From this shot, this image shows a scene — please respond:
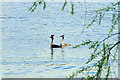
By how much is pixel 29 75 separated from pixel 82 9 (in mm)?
1890

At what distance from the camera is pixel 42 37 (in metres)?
7.18

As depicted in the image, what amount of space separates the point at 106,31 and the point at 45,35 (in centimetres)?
129

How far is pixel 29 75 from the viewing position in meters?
6.32

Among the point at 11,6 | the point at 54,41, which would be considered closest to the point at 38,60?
the point at 54,41

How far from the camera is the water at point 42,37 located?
661 centimetres

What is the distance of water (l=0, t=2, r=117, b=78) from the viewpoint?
661cm

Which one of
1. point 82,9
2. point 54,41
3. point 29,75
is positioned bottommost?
point 29,75

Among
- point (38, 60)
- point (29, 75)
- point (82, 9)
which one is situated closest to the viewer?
point (29, 75)

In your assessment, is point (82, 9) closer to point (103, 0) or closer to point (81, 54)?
point (103, 0)

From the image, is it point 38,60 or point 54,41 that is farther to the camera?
point 54,41

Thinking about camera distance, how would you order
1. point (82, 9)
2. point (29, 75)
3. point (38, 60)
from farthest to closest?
point (82, 9) < point (38, 60) < point (29, 75)

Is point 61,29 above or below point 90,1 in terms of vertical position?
below

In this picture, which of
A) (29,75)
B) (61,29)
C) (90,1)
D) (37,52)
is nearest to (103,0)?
(90,1)

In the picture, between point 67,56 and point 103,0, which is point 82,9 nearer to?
point 103,0
